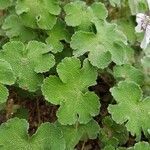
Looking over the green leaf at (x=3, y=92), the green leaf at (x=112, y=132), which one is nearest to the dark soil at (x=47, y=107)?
the green leaf at (x=112, y=132)

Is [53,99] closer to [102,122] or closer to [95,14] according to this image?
[102,122]

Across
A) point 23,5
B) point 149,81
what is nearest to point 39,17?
point 23,5

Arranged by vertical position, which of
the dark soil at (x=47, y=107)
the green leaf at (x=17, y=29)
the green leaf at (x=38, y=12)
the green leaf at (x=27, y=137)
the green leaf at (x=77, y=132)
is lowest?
the dark soil at (x=47, y=107)

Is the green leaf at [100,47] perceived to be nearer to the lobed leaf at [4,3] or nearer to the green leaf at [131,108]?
the green leaf at [131,108]

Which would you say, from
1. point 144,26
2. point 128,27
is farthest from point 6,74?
point 128,27

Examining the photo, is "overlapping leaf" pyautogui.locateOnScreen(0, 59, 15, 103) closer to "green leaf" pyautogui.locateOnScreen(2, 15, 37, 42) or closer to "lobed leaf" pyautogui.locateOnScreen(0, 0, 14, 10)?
"green leaf" pyautogui.locateOnScreen(2, 15, 37, 42)
